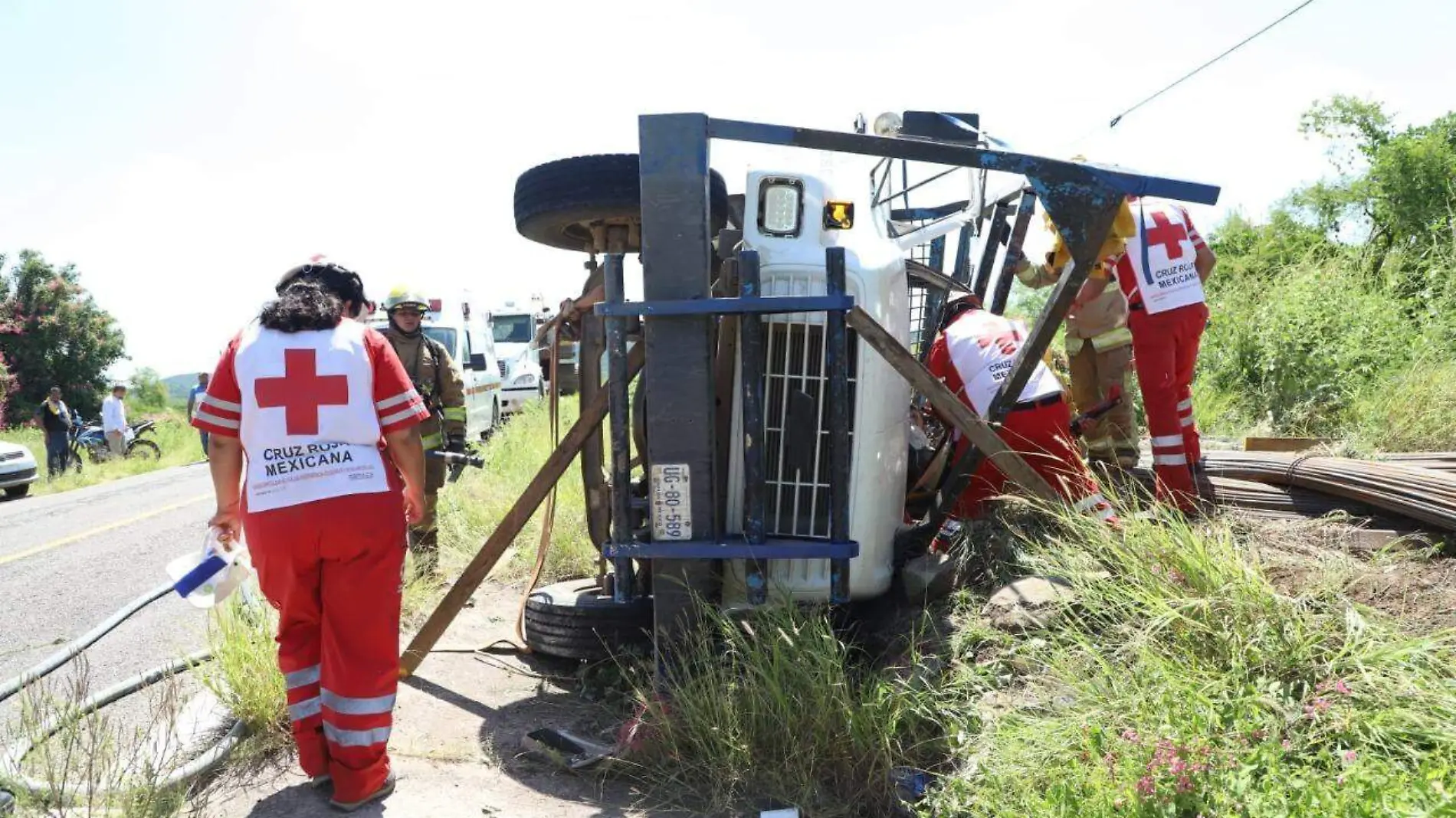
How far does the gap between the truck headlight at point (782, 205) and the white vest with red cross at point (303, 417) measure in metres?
1.56

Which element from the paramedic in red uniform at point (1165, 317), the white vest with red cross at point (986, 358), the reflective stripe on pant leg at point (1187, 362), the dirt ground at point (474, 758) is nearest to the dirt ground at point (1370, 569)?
the paramedic in red uniform at point (1165, 317)

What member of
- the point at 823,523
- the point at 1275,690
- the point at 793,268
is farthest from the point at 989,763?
the point at 793,268

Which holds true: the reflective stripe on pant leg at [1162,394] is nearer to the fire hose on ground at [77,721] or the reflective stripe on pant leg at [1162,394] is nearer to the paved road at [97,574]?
the fire hose on ground at [77,721]

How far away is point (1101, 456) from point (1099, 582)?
2569 mm

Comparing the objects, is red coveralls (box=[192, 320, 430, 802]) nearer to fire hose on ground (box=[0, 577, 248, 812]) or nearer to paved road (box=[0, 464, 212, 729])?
fire hose on ground (box=[0, 577, 248, 812])

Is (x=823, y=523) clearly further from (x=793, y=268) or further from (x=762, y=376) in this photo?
(x=793, y=268)

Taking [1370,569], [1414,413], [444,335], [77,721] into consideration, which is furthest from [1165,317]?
[444,335]

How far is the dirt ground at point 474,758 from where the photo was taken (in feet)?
9.91

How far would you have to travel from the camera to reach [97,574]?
695cm

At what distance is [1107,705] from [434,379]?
191 inches

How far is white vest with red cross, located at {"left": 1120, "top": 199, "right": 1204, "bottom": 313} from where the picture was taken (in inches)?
171

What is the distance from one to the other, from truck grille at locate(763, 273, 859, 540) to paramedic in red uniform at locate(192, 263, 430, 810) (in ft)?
4.42

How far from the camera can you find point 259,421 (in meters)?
→ 3.03

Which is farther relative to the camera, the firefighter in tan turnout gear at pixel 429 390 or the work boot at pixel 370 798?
the firefighter in tan turnout gear at pixel 429 390
